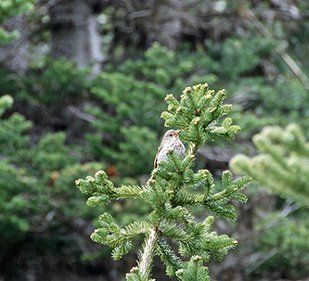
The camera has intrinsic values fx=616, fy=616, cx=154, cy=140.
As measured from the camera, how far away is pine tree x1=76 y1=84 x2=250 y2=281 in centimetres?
170

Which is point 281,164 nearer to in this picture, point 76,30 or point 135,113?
point 135,113

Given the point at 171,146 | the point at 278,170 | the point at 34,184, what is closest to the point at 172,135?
the point at 171,146

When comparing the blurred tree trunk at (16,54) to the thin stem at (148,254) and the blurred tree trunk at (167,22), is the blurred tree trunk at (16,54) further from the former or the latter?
the thin stem at (148,254)

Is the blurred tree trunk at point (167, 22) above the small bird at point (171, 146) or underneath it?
underneath

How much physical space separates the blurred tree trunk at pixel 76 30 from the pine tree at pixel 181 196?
6.87 meters

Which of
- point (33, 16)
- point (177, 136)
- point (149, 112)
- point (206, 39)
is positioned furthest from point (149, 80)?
point (177, 136)

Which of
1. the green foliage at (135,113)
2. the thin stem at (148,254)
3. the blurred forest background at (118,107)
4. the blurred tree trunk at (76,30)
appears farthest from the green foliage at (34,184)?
the thin stem at (148,254)

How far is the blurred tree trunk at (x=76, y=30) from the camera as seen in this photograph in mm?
8656

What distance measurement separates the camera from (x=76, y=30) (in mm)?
8852

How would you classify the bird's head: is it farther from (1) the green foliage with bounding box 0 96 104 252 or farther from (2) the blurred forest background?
(1) the green foliage with bounding box 0 96 104 252

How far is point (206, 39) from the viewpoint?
31.2 feet

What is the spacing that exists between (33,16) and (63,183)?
8.61ft

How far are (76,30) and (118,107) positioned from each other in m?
3.12

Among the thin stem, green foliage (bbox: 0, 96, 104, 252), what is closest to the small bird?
the thin stem
